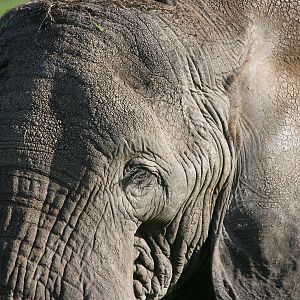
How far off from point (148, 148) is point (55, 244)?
57 centimetres

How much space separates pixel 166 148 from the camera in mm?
6680

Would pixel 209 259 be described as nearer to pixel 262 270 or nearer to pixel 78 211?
pixel 262 270

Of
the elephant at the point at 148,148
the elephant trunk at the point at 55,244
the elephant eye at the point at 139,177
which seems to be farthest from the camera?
the elephant eye at the point at 139,177

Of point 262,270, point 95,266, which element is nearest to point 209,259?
point 262,270

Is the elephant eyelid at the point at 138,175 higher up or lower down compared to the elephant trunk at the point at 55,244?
higher up

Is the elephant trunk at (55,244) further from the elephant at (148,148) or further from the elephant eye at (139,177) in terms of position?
the elephant eye at (139,177)

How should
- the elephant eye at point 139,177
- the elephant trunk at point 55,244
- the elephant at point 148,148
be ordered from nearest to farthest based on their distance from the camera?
1. the elephant trunk at point 55,244
2. the elephant at point 148,148
3. the elephant eye at point 139,177

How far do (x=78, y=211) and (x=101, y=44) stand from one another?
71cm

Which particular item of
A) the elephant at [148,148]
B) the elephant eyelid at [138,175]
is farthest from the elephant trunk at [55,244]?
the elephant eyelid at [138,175]

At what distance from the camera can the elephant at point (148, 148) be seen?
21.1 ft

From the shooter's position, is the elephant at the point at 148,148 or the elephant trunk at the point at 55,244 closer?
→ the elephant trunk at the point at 55,244

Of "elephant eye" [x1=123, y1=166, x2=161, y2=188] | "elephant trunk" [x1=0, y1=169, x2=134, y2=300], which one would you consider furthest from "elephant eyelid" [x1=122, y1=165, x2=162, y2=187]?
"elephant trunk" [x1=0, y1=169, x2=134, y2=300]

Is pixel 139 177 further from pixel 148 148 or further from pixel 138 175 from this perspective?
pixel 148 148

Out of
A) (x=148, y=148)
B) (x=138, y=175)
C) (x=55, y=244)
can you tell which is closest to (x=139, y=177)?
(x=138, y=175)
